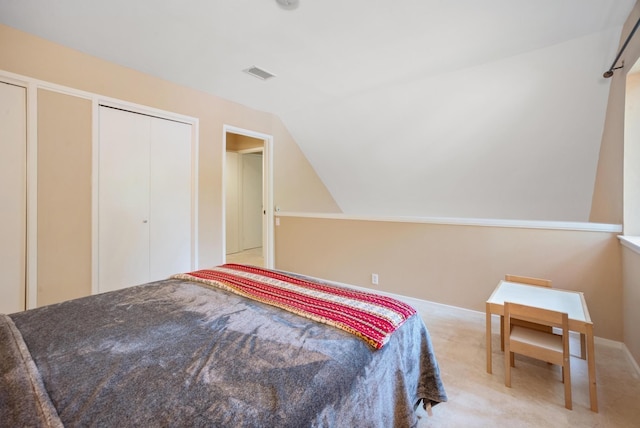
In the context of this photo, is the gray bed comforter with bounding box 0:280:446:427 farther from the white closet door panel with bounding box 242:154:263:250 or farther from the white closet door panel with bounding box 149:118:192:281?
the white closet door panel with bounding box 242:154:263:250

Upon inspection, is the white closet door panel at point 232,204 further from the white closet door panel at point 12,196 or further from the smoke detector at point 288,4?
the smoke detector at point 288,4

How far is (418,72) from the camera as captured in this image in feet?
8.86

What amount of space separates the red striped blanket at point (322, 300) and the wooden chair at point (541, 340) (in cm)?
73

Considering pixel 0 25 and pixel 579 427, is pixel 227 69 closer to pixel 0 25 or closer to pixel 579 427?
pixel 0 25

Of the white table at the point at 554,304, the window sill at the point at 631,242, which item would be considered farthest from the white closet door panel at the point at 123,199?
the window sill at the point at 631,242

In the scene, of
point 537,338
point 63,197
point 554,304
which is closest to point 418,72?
point 554,304

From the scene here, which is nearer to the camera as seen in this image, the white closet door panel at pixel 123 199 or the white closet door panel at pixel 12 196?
the white closet door panel at pixel 12 196

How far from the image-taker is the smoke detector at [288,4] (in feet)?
5.93

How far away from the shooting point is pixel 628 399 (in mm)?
1614

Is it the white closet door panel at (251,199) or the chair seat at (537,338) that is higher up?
the white closet door panel at (251,199)

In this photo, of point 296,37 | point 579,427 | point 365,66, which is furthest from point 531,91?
point 579,427

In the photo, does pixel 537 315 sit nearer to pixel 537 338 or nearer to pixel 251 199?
pixel 537 338

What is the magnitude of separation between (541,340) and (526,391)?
12.5 inches

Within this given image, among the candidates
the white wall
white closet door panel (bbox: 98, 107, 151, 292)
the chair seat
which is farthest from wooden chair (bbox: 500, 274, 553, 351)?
white closet door panel (bbox: 98, 107, 151, 292)
